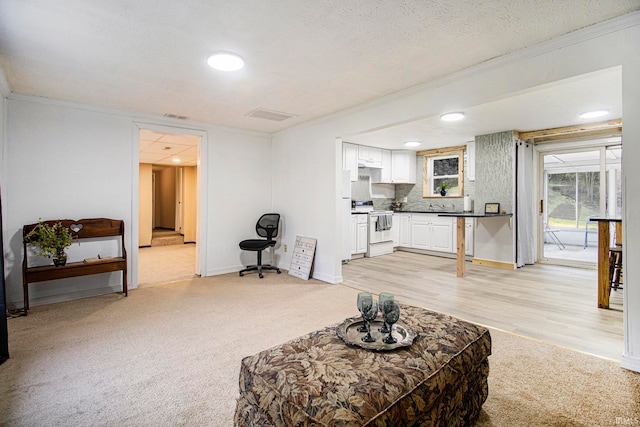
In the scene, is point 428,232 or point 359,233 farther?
point 428,232

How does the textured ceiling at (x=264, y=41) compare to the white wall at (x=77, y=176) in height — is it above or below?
above

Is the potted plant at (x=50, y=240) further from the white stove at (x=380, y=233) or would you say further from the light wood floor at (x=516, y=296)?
the white stove at (x=380, y=233)

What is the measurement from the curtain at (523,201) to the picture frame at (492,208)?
33 centimetres

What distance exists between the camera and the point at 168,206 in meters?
11.0

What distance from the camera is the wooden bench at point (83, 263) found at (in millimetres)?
3332

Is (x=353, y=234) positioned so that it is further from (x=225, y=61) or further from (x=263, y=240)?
(x=225, y=61)

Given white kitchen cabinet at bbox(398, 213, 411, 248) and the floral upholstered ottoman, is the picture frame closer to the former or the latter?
white kitchen cabinet at bbox(398, 213, 411, 248)

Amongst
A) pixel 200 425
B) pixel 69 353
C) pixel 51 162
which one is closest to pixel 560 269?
pixel 200 425

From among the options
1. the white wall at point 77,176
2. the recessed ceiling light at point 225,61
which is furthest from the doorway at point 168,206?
the recessed ceiling light at point 225,61

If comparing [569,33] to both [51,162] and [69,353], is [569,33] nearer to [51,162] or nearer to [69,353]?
[69,353]

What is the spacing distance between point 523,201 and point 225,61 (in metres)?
5.33

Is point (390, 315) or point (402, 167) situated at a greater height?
point (402, 167)

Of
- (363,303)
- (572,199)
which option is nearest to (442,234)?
(572,199)

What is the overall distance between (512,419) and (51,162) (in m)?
5.05
